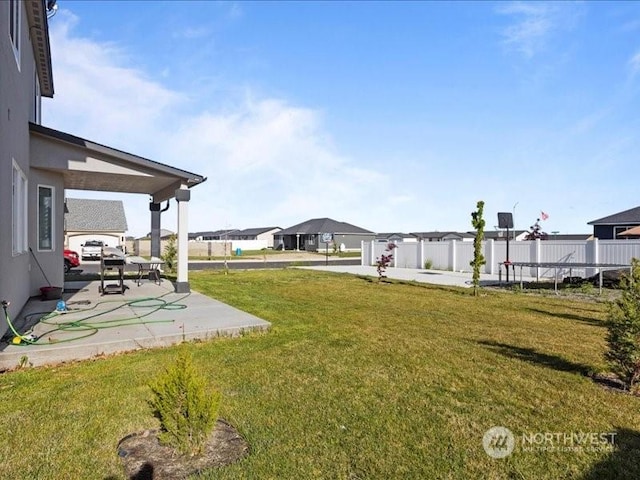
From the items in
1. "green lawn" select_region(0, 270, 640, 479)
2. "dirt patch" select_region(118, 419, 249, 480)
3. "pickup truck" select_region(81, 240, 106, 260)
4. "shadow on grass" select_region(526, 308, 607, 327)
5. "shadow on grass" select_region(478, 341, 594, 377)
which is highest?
"pickup truck" select_region(81, 240, 106, 260)

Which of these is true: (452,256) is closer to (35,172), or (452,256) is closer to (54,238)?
(54,238)

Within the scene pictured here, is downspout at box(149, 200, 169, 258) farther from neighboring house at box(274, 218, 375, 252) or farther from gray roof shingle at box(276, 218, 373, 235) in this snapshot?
gray roof shingle at box(276, 218, 373, 235)

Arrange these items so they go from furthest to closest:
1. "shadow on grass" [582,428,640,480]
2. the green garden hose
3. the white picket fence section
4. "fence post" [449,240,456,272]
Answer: "fence post" [449,240,456,272] < the white picket fence section < the green garden hose < "shadow on grass" [582,428,640,480]

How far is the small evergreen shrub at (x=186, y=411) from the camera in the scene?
2.70 m

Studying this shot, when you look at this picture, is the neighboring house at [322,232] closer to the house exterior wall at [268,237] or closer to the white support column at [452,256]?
the house exterior wall at [268,237]

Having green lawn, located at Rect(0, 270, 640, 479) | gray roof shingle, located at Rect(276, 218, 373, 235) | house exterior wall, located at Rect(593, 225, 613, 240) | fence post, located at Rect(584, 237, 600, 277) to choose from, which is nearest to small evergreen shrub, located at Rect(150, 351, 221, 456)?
green lawn, located at Rect(0, 270, 640, 479)

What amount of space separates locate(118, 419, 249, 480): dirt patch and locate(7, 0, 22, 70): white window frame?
6040 millimetres

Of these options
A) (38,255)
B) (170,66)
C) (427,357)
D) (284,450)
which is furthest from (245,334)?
(170,66)

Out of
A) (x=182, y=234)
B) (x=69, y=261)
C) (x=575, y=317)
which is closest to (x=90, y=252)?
(x=69, y=261)

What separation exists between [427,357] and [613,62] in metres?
11.0

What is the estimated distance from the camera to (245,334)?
20.0 feet

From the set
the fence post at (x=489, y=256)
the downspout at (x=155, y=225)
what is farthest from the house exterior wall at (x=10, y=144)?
the fence post at (x=489, y=256)

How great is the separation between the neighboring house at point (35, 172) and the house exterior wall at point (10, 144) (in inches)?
0.5

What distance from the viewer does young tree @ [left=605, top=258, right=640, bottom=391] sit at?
3809 millimetres
